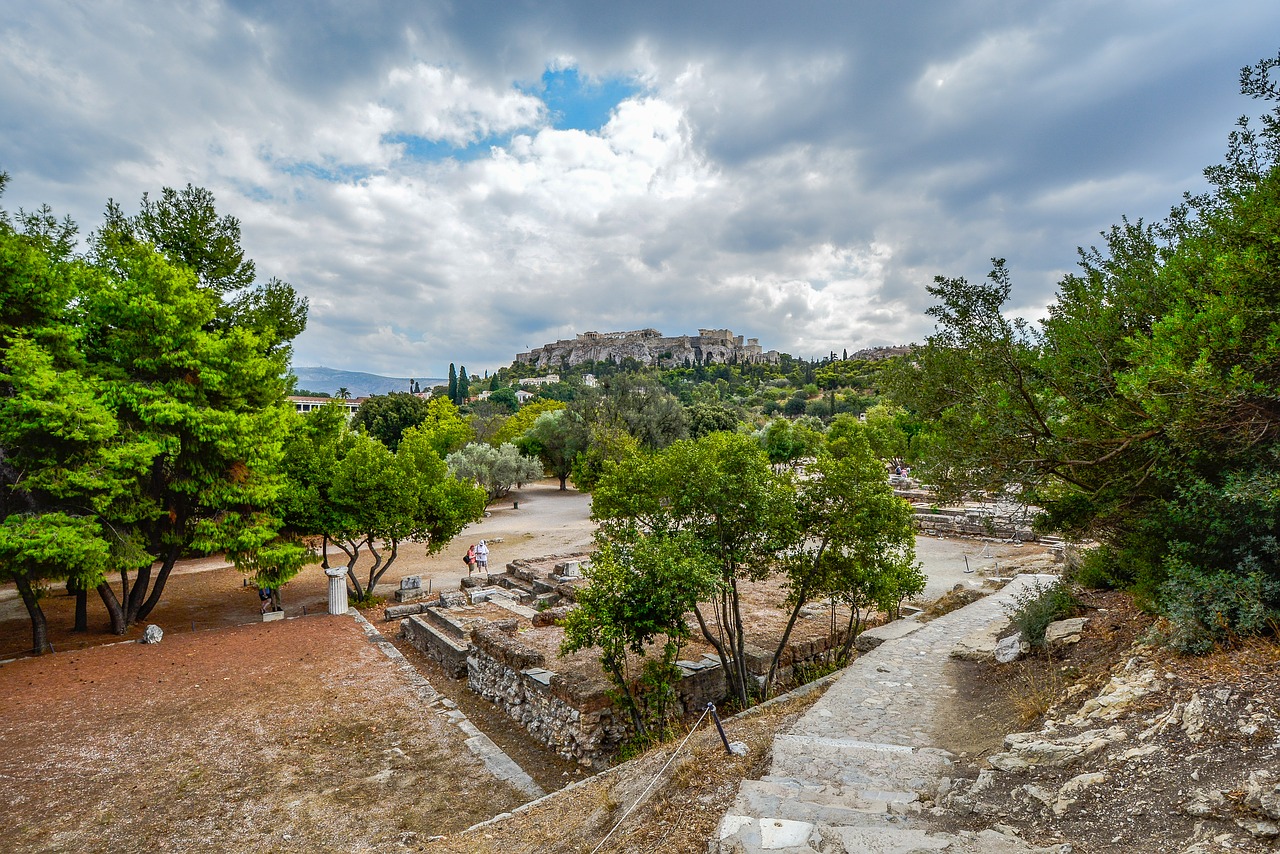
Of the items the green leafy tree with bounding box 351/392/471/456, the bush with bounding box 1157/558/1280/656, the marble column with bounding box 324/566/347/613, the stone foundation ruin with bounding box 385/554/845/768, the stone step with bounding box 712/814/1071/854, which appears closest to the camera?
the stone step with bounding box 712/814/1071/854

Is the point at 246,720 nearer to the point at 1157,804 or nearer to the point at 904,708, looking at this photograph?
the point at 904,708

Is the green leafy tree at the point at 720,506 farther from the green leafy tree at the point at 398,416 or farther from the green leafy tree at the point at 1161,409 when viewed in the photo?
the green leafy tree at the point at 398,416

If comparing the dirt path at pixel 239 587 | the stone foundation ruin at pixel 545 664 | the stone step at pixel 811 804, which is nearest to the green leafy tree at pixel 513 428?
the dirt path at pixel 239 587

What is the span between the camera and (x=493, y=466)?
1463 inches

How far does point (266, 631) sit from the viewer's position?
13766 millimetres

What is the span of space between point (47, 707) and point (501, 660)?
24.5ft

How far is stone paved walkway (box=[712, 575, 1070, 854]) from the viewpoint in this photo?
11.6 feet

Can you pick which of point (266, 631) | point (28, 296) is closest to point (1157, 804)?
point (266, 631)

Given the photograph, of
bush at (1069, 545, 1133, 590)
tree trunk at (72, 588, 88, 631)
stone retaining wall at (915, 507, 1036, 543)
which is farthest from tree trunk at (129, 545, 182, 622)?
stone retaining wall at (915, 507, 1036, 543)

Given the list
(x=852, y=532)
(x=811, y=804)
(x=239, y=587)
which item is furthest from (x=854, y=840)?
(x=239, y=587)

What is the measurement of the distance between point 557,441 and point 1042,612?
36.3 meters

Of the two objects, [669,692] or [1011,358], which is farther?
[669,692]

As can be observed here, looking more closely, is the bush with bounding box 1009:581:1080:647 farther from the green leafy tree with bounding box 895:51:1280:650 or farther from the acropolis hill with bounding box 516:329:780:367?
the acropolis hill with bounding box 516:329:780:367

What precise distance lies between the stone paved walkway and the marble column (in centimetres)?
1346
